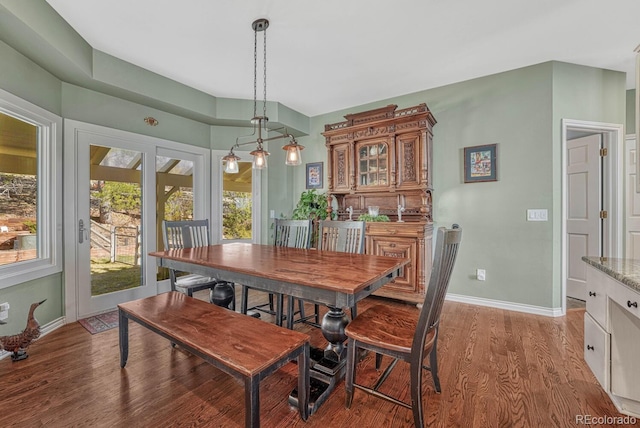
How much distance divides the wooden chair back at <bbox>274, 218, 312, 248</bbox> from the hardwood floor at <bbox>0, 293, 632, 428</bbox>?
0.93m

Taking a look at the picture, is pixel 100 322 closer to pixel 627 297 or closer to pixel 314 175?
pixel 314 175

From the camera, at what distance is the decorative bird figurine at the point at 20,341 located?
2.07 meters

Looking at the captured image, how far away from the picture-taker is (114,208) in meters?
3.32

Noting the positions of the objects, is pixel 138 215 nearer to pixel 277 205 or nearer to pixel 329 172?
pixel 277 205

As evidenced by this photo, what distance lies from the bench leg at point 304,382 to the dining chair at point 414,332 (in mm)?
238

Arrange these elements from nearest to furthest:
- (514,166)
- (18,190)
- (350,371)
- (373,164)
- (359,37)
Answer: (350,371)
(18,190)
(359,37)
(514,166)
(373,164)

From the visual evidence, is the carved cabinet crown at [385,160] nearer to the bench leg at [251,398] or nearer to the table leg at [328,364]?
the table leg at [328,364]

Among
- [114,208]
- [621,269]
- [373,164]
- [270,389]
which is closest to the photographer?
[621,269]

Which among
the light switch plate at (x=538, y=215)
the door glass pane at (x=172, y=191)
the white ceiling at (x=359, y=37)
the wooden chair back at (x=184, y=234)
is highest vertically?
the white ceiling at (x=359, y=37)

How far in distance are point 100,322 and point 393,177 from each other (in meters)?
3.59

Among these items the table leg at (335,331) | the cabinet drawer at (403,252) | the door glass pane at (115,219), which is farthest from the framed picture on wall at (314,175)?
the table leg at (335,331)

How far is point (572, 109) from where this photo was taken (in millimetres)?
3078

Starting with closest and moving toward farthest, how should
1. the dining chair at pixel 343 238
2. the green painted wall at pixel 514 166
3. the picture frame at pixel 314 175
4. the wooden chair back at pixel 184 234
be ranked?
1. the dining chair at pixel 343 238
2. the wooden chair back at pixel 184 234
3. the green painted wall at pixel 514 166
4. the picture frame at pixel 314 175

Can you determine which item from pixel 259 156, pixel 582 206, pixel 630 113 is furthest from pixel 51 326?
pixel 630 113
